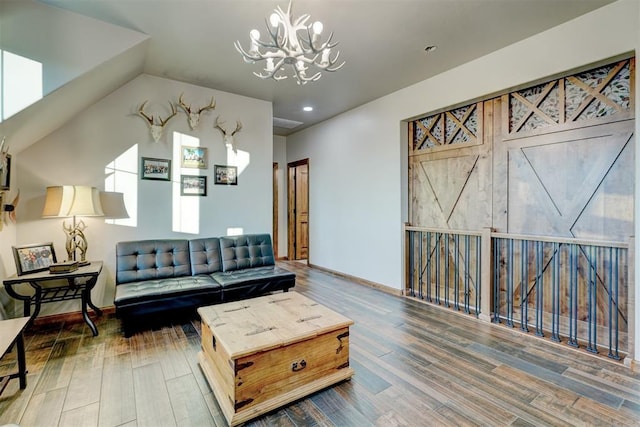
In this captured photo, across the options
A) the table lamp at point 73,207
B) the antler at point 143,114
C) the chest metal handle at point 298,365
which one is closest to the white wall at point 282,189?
the antler at point 143,114

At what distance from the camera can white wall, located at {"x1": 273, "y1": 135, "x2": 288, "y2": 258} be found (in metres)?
7.02

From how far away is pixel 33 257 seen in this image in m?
2.92

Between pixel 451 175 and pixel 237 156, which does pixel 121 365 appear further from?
pixel 451 175

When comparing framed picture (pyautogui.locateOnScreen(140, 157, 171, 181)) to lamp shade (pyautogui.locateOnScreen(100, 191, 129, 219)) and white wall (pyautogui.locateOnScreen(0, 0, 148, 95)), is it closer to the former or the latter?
lamp shade (pyautogui.locateOnScreen(100, 191, 129, 219))

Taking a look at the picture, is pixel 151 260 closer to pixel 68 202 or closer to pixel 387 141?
pixel 68 202

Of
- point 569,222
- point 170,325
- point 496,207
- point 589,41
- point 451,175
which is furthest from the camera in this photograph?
point 451,175

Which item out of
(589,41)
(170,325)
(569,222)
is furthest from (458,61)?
(170,325)

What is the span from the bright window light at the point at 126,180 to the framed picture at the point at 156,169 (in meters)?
0.10

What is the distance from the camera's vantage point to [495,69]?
3236mm

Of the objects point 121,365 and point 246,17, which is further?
point 246,17

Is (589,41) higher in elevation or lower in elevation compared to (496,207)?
higher

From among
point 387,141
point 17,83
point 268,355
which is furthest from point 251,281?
point 387,141

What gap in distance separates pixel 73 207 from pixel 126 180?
0.76 m

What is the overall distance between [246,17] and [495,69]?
258 cm
